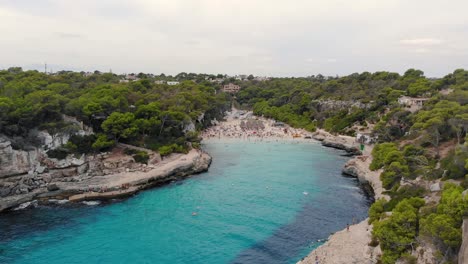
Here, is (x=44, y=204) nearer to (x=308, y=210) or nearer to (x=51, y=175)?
(x=51, y=175)

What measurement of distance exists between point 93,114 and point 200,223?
2377 centimetres

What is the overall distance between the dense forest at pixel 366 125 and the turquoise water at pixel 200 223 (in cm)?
615

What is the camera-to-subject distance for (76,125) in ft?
140

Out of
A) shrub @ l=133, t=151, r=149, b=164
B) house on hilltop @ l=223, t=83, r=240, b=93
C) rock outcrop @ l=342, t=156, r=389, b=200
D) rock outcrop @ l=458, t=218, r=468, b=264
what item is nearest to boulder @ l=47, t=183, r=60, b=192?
shrub @ l=133, t=151, r=149, b=164

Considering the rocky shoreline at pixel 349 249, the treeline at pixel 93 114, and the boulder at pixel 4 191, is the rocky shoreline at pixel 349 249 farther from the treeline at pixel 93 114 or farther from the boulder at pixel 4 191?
the boulder at pixel 4 191

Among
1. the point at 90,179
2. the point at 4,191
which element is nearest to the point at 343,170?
the point at 90,179

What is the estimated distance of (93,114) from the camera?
4575 centimetres

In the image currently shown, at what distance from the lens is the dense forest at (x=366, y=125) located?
20.7m

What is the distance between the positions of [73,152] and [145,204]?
39.0 feet

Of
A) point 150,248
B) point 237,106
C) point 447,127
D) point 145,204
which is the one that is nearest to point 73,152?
point 145,204

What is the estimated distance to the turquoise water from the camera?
25766 millimetres

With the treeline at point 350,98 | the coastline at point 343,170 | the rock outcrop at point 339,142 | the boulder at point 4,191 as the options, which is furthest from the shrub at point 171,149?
the treeline at point 350,98

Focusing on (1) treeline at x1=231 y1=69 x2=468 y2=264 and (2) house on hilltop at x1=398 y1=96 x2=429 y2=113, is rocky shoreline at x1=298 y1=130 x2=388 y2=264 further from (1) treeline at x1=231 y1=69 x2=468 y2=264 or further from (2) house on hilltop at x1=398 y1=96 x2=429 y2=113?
(2) house on hilltop at x1=398 y1=96 x2=429 y2=113

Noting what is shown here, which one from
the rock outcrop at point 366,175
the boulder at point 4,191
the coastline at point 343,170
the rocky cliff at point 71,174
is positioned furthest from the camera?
the rock outcrop at point 366,175
